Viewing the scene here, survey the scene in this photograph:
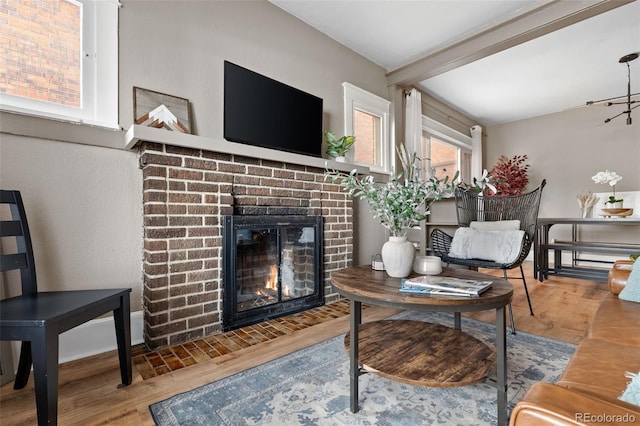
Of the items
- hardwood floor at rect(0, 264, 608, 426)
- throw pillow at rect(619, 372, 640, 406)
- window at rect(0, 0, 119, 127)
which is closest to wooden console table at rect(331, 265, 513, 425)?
throw pillow at rect(619, 372, 640, 406)

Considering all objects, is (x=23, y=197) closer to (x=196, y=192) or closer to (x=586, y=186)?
(x=196, y=192)

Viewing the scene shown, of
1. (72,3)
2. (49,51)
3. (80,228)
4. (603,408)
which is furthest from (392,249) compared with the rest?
(72,3)

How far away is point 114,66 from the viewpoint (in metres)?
1.79

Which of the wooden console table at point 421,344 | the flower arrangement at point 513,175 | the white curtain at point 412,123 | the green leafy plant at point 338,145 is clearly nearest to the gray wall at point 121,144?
the green leafy plant at point 338,145

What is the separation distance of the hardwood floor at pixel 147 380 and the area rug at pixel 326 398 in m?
0.09

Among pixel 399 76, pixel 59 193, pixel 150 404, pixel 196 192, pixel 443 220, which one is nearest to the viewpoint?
pixel 150 404

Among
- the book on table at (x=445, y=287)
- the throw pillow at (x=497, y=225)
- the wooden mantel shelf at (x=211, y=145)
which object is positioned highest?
the wooden mantel shelf at (x=211, y=145)

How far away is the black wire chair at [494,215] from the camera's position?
7.78 ft

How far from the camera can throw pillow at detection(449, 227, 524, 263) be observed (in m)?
2.27

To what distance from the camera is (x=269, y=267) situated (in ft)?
7.61

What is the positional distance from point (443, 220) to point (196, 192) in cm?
344

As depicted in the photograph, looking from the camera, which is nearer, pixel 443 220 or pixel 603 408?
pixel 603 408

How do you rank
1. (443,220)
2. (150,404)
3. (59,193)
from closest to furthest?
1. (150,404)
2. (59,193)
3. (443,220)

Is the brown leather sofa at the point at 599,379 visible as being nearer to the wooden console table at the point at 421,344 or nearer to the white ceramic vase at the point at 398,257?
the wooden console table at the point at 421,344
